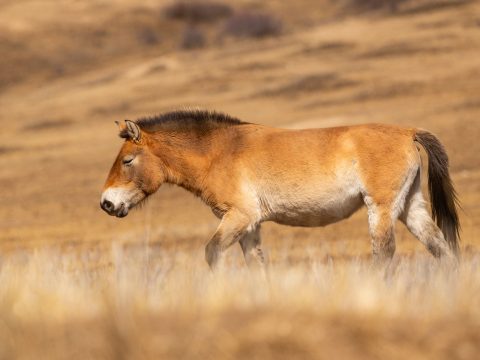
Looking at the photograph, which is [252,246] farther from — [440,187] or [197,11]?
[197,11]

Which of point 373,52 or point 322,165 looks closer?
point 322,165

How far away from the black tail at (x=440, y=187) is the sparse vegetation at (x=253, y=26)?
Answer: 42333 mm

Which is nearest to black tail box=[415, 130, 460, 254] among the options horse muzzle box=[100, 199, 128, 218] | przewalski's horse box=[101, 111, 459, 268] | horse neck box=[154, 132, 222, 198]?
przewalski's horse box=[101, 111, 459, 268]

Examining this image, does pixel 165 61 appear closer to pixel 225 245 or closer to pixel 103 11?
pixel 103 11

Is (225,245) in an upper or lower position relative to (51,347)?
lower

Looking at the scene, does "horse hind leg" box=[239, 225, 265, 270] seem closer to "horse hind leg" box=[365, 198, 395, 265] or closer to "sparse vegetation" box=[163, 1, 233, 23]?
"horse hind leg" box=[365, 198, 395, 265]

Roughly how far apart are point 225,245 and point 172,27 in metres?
52.1

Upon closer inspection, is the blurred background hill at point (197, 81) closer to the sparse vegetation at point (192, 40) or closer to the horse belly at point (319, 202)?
the sparse vegetation at point (192, 40)

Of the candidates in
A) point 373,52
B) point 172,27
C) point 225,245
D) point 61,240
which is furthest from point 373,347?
point 172,27

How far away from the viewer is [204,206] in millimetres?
23953

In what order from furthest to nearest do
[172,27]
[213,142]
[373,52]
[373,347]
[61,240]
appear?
[172,27], [373,52], [61,240], [213,142], [373,347]

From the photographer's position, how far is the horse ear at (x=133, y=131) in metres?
10.1

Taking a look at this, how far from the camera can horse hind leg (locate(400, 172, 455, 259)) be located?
31.9 ft

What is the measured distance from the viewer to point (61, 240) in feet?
67.4
